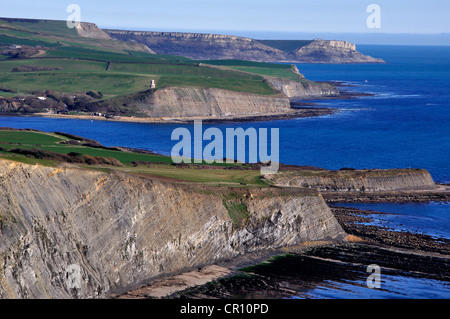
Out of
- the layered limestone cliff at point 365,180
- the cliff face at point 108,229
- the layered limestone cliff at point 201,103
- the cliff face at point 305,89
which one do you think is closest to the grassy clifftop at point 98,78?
the layered limestone cliff at point 201,103

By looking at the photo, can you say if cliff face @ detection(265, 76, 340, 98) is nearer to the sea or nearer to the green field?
the sea

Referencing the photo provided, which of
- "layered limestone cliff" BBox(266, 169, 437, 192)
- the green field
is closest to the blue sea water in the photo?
"layered limestone cliff" BBox(266, 169, 437, 192)

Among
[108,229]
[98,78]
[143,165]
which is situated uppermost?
[98,78]

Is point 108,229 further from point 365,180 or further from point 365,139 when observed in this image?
point 365,139

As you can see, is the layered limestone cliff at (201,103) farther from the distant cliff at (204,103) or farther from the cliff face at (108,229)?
the cliff face at (108,229)

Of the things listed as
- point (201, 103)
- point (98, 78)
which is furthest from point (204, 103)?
point (98, 78)
